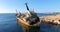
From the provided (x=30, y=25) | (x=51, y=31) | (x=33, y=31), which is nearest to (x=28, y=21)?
(x=30, y=25)

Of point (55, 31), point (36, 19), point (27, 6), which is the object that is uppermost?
point (27, 6)

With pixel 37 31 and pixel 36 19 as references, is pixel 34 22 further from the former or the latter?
pixel 37 31

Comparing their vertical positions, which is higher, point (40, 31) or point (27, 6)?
point (27, 6)

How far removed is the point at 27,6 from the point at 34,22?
1250cm

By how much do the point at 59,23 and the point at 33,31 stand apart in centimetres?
1615

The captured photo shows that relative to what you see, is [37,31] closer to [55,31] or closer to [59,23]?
[55,31]

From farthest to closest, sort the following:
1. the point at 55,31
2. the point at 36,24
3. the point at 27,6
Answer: the point at 27,6 → the point at 36,24 → the point at 55,31

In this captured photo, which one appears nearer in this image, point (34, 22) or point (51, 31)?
point (51, 31)

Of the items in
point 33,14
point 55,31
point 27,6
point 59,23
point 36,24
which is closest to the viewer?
point 55,31

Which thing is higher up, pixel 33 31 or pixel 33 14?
pixel 33 14

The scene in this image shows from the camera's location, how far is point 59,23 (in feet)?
164

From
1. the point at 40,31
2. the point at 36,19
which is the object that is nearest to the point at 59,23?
the point at 36,19

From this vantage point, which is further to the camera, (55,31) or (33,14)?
(33,14)

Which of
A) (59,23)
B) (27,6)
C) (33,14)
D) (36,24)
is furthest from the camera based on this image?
(27,6)
